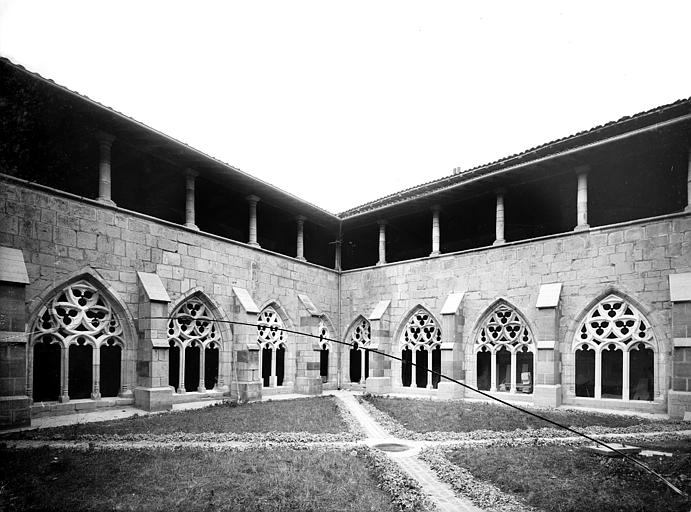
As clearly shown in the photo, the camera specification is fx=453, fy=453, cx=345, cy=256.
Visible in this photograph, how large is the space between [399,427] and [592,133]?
9.36 meters

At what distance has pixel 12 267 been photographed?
869 cm

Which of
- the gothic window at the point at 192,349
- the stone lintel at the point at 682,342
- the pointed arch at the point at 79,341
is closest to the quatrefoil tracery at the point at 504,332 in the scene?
the stone lintel at the point at 682,342

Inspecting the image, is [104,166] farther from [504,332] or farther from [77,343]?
[504,332]

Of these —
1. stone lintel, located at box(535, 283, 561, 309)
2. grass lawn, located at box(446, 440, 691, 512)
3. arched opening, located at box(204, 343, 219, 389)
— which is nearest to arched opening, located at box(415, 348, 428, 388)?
stone lintel, located at box(535, 283, 561, 309)

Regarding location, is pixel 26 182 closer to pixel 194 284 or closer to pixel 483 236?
pixel 194 284

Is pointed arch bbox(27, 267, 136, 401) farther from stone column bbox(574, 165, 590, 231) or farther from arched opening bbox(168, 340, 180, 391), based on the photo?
stone column bbox(574, 165, 590, 231)

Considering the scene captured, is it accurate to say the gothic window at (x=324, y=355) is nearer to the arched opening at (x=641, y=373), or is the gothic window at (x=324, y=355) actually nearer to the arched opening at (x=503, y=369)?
the arched opening at (x=503, y=369)

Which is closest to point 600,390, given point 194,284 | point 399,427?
point 399,427

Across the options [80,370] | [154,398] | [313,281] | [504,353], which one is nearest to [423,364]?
[504,353]

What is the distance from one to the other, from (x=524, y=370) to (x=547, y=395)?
1554 millimetres

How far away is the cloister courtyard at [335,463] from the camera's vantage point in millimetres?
4961

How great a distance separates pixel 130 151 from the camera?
12.8 m

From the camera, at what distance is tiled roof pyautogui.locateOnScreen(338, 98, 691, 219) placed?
10.8 meters

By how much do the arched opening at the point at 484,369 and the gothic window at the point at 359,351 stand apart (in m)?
4.45
